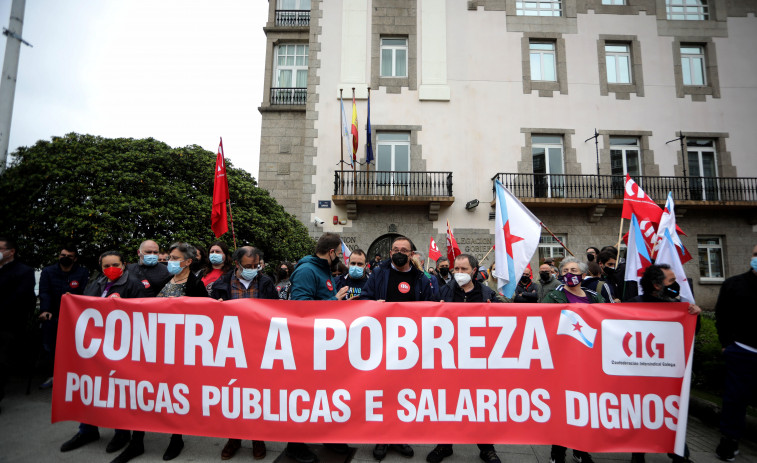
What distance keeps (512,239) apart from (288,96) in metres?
15.4

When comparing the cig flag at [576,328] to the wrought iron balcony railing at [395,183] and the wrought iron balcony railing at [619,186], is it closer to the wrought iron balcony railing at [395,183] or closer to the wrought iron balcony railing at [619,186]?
the wrought iron balcony railing at [395,183]

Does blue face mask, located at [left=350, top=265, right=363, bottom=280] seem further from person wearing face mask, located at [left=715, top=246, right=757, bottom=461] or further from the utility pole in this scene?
→ the utility pole

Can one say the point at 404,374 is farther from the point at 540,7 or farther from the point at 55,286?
the point at 540,7

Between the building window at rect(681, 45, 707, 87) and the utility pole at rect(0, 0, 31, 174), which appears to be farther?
the building window at rect(681, 45, 707, 87)

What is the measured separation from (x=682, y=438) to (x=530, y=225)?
2.37 metres

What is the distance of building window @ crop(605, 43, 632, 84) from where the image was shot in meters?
15.8

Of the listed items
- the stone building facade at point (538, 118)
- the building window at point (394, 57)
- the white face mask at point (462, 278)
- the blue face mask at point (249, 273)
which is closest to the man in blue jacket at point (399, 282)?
the white face mask at point (462, 278)

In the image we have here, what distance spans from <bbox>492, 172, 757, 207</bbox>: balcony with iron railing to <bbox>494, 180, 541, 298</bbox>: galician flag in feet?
34.6

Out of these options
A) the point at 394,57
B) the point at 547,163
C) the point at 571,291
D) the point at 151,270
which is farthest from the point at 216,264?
the point at 547,163

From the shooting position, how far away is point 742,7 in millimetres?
16203

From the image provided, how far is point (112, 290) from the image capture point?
412cm

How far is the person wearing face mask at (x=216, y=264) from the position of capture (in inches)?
177

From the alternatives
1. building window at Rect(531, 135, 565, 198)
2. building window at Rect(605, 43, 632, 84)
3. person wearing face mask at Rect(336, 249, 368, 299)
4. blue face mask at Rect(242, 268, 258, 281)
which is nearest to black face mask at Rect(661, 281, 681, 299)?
person wearing face mask at Rect(336, 249, 368, 299)

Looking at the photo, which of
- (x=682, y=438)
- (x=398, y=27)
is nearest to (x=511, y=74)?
(x=398, y=27)
